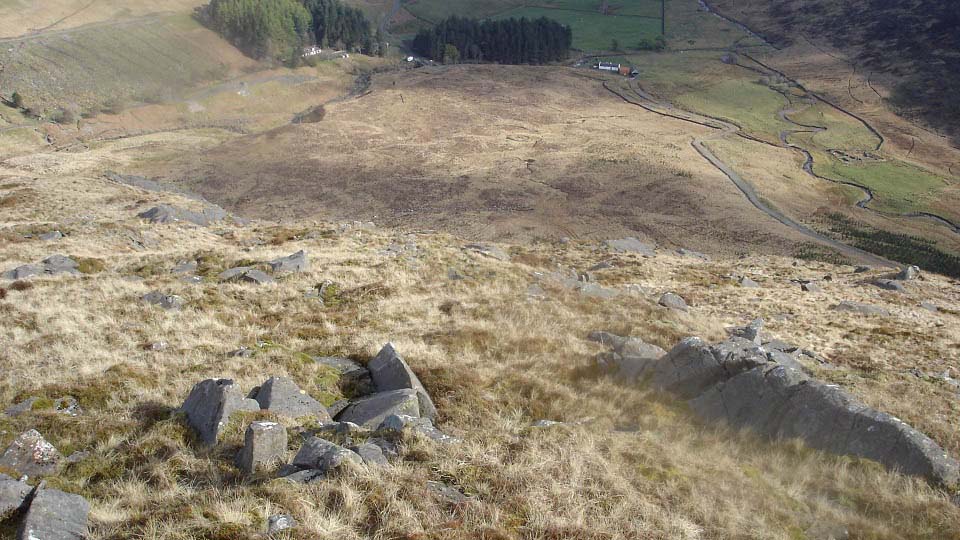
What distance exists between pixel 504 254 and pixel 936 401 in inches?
911

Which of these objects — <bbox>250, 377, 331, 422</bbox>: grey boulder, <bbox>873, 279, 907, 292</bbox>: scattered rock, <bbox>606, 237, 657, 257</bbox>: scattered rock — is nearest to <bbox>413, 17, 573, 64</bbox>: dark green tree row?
<bbox>606, 237, 657, 257</bbox>: scattered rock

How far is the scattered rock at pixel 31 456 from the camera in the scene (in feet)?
30.3

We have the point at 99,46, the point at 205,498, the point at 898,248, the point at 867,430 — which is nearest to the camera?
the point at 205,498

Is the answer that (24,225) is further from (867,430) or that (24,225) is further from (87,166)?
(867,430)

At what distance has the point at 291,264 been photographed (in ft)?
84.6

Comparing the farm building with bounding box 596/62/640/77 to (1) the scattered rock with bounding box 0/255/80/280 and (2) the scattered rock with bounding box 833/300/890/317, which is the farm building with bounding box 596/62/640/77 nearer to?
(2) the scattered rock with bounding box 833/300/890/317

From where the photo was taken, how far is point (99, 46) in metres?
90.5

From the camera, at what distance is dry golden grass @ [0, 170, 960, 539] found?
838 centimetres

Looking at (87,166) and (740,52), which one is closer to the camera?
(87,166)

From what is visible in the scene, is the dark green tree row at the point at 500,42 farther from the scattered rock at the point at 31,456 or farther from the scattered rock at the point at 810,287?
the scattered rock at the point at 31,456

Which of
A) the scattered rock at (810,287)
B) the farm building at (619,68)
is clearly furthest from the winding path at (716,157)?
the scattered rock at (810,287)

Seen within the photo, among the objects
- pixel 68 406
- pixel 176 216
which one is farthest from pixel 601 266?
pixel 176 216

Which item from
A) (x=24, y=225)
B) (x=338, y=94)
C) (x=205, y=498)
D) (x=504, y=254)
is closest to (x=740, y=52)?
(x=338, y=94)

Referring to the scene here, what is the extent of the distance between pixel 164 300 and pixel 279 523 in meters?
14.7
